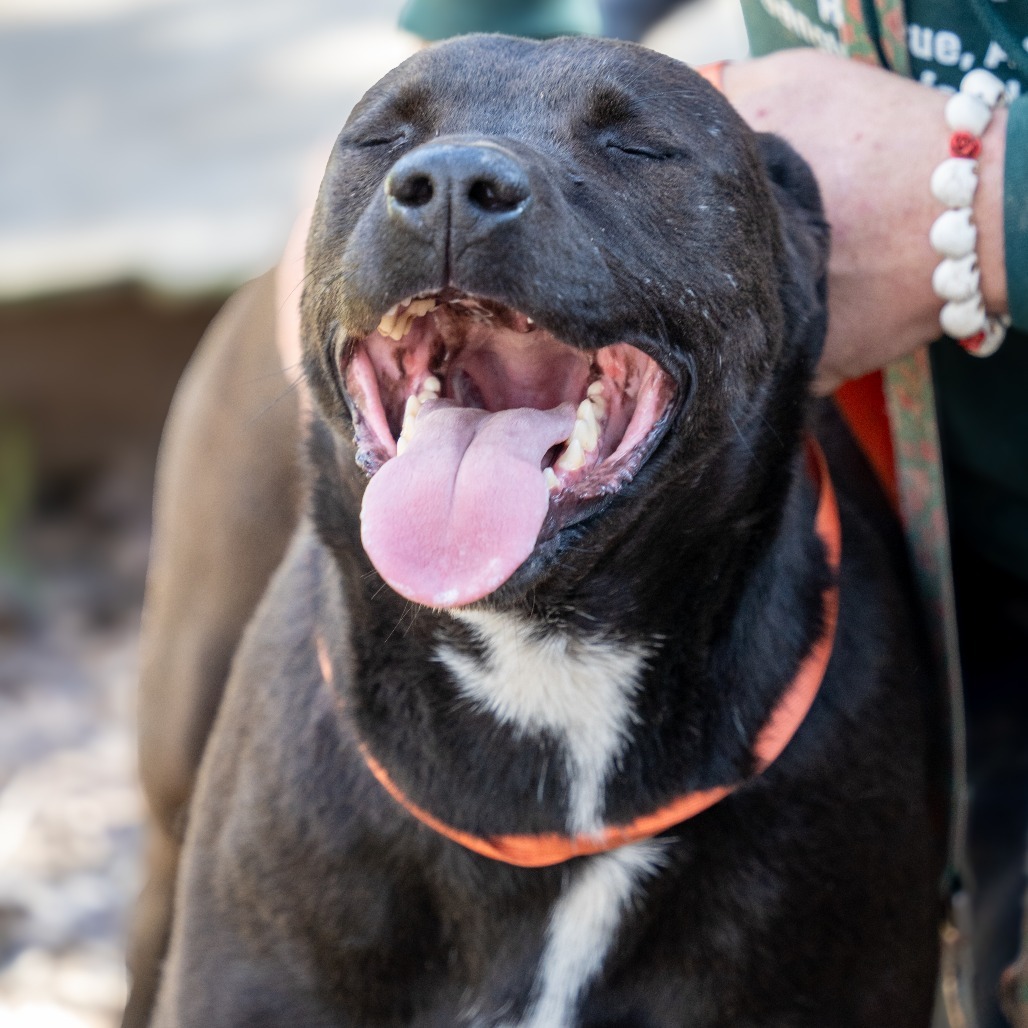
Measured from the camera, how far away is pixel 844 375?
2.71m

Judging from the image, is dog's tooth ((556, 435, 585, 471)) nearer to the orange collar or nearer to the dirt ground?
the orange collar

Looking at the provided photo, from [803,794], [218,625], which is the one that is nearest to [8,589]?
[218,625]

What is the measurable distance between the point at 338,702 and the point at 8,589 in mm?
3652

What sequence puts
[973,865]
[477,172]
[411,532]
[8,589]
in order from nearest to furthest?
[477,172] → [411,532] → [973,865] → [8,589]

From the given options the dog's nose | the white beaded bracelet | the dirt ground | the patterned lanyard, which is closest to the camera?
the dog's nose

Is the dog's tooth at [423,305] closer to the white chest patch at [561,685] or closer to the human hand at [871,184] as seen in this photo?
the white chest patch at [561,685]

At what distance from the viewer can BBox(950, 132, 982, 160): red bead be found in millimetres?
2490

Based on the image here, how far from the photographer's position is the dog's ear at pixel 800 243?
8.26 ft

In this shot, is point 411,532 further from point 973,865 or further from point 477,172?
point 973,865

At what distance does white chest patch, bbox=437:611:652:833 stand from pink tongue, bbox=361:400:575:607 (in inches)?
12.0

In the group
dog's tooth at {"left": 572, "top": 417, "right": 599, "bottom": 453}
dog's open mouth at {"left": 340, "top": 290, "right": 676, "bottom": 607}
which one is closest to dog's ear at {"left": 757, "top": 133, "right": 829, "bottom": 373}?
dog's open mouth at {"left": 340, "top": 290, "right": 676, "bottom": 607}

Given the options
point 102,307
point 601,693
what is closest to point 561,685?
point 601,693

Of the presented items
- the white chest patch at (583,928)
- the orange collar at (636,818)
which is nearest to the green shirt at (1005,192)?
the orange collar at (636,818)

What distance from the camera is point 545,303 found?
6.88 ft
